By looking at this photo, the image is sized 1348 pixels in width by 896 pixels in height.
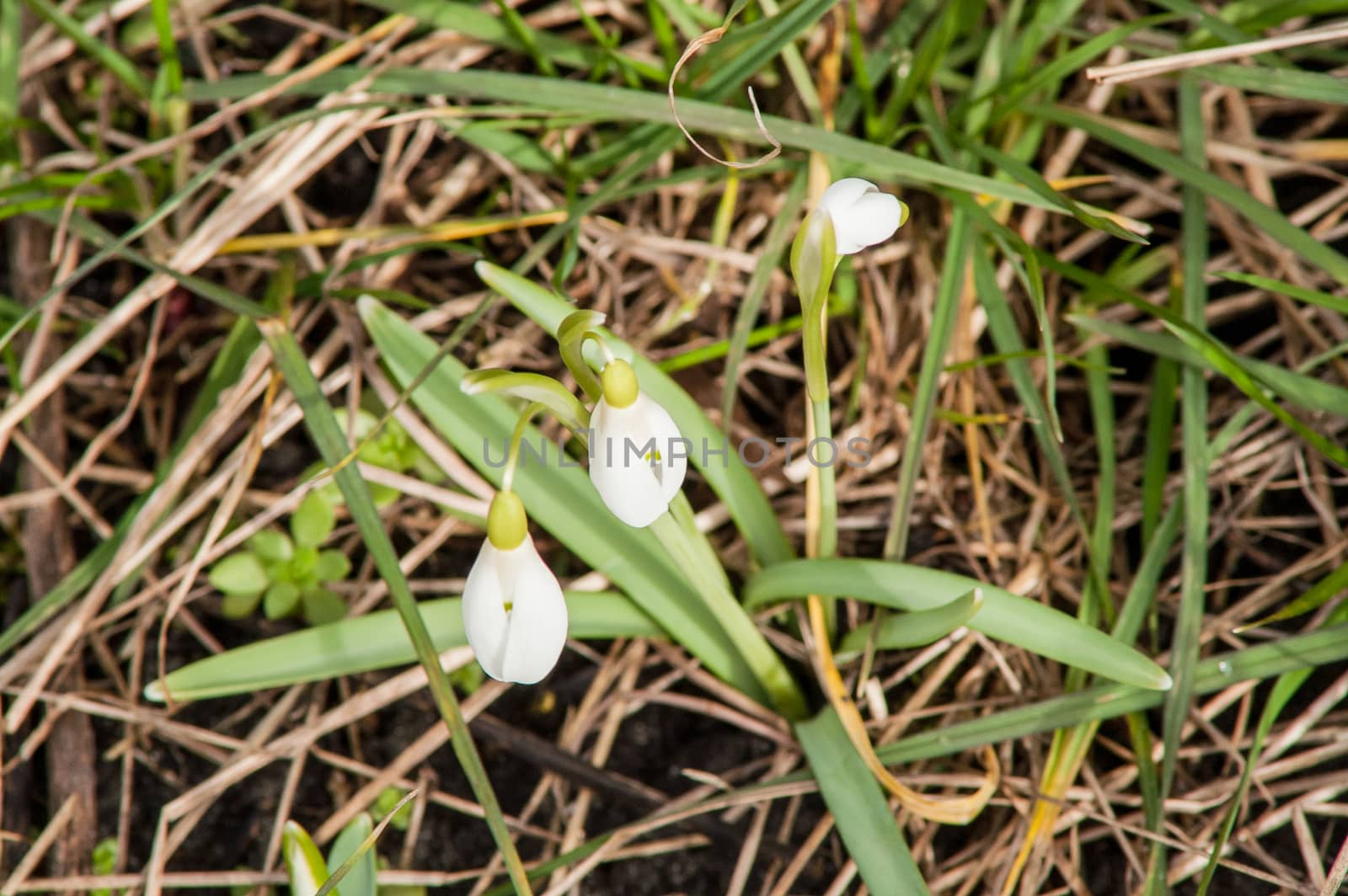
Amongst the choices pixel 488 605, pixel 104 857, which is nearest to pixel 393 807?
pixel 104 857

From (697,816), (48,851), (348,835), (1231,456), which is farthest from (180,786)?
(1231,456)

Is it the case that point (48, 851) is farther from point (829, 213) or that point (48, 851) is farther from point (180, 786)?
point (829, 213)

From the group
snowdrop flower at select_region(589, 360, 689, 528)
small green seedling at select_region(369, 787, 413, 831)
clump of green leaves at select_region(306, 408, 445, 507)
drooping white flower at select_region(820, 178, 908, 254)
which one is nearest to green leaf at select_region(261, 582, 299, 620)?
clump of green leaves at select_region(306, 408, 445, 507)

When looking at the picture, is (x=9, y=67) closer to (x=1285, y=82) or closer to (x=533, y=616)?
(x=533, y=616)

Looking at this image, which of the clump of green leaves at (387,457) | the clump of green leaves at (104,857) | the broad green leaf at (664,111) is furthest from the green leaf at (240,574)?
the broad green leaf at (664,111)

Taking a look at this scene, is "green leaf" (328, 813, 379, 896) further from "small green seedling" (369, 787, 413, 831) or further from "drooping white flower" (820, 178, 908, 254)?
"drooping white flower" (820, 178, 908, 254)

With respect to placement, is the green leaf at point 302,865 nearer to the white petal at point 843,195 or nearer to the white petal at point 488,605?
the white petal at point 488,605

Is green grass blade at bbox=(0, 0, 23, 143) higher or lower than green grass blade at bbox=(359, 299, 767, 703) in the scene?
higher
